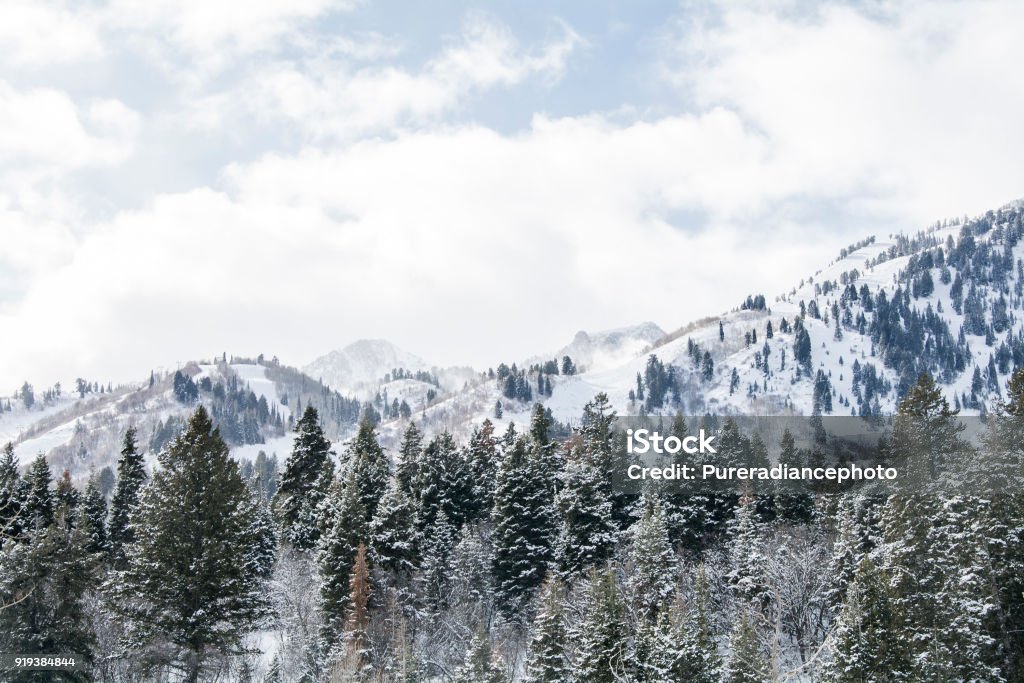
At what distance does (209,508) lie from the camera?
35.8 metres

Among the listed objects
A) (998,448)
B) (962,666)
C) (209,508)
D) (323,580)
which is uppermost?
(998,448)

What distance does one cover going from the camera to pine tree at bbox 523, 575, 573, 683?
36.6 meters

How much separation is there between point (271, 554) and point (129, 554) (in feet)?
97.6

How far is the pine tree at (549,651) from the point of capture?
1442 inches

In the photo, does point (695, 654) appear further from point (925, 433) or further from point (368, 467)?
point (368, 467)

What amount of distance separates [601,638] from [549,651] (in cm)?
245

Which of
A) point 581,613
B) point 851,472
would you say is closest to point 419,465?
point 581,613

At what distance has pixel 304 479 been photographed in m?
60.2

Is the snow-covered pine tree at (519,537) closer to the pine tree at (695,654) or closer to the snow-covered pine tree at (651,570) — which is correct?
the snow-covered pine tree at (651,570)

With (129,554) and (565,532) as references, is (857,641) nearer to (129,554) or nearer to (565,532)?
(565,532)

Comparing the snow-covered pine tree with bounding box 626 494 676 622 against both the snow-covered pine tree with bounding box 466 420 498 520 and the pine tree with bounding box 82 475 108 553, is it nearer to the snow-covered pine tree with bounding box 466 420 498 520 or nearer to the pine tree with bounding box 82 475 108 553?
the snow-covered pine tree with bounding box 466 420 498 520

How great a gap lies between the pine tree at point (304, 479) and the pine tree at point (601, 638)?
26.1m

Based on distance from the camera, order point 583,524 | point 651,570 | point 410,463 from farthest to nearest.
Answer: point 410,463, point 583,524, point 651,570

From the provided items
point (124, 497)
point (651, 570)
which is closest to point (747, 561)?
point (651, 570)
